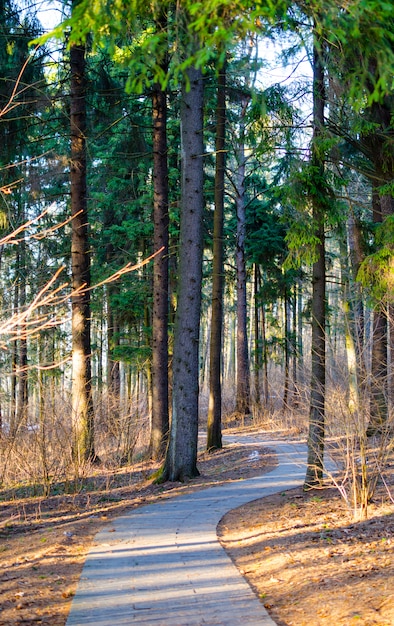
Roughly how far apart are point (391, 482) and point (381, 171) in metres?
5.34

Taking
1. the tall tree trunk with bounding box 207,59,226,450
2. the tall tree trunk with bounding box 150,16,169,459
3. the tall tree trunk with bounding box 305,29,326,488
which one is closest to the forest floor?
the tall tree trunk with bounding box 305,29,326,488

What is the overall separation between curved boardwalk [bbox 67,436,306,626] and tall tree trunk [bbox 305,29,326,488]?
60.0 inches

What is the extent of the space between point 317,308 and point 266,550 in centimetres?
394

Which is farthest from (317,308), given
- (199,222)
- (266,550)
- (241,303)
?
(241,303)

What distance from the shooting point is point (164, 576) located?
6098 mm

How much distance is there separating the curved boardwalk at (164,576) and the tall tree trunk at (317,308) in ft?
5.00

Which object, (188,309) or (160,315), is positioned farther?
(160,315)

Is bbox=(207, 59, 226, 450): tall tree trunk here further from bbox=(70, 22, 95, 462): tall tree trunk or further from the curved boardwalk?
the curved boardwalk

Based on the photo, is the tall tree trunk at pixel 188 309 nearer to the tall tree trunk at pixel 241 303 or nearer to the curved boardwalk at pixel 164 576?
the curved boardwalk at pixel 164 576

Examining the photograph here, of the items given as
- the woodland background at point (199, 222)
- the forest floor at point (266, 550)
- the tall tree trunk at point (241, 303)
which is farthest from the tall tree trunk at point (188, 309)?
the tall tree trunk at point (241, 303)

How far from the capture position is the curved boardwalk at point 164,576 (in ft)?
16.5

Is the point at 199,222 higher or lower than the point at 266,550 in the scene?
higher

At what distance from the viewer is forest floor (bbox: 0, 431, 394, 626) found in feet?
17.6

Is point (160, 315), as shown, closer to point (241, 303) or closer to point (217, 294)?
point (217, 294)
